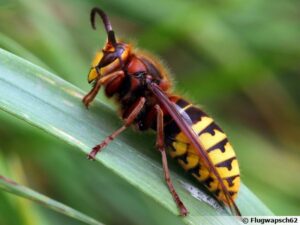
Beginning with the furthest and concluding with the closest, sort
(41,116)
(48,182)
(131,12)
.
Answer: (131,12) → (48,182) → (41,116)

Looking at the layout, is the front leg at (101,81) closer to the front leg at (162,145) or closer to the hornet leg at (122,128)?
the hornet leg at (122,128)

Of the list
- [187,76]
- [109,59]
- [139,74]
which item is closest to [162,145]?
[139,74]

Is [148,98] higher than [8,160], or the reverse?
[148,98]

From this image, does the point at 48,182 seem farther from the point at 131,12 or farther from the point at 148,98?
the point at 131,12

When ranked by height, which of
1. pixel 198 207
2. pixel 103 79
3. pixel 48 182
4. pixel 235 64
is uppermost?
pixel 235 64

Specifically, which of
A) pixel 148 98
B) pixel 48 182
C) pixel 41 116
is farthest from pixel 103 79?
pixel 48 182

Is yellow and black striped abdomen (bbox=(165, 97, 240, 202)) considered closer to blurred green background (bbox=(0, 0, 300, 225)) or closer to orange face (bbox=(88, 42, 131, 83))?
orange face (bbox=(88, 42, 131, 83))

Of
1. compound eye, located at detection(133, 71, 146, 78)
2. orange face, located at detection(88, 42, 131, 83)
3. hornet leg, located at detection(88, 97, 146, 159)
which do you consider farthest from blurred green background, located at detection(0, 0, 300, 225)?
hornet leg, located at detection(88, 97, 146, 159)
